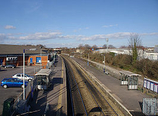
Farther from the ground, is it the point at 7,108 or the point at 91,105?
the point at 7,108

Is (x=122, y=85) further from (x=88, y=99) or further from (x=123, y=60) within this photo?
(x=123, y=60)

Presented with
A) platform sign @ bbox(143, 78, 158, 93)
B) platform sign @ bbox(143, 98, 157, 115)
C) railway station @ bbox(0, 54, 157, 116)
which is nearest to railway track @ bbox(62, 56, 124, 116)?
railway station @ bbox(0, 54, 157, 116)

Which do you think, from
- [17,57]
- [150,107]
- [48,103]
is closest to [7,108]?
[48,103]

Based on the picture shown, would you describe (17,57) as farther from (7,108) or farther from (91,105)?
(7,108)

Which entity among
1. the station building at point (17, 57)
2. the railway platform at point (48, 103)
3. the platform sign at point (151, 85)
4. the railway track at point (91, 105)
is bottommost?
the railway track at point (91, 105)

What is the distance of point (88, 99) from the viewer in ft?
48.2

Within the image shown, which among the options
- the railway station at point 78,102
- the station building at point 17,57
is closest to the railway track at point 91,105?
the railway station at point 78,102

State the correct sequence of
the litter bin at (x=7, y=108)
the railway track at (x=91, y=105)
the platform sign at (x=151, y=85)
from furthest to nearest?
the platform sign at (x=151, y=85), the railway track at (x=91, y=105), the litter bin at (x=7, y=108)

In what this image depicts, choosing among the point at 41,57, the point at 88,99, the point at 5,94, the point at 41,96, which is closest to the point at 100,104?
the point at 88,99

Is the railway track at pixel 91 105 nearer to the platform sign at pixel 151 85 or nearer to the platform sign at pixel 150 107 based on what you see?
the platform sign at pixel 150 107

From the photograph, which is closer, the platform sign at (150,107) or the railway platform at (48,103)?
the railway platform at (48,103)

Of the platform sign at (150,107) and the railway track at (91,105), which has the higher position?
the platform sign at (150,107)

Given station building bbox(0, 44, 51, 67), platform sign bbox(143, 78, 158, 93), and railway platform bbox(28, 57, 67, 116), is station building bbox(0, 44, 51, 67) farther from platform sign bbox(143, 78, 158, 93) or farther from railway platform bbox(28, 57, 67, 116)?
platform sign bbox(143, 78, 158, 93)

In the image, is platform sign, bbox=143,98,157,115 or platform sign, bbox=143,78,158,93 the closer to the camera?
platform sign, bbox=143,98,157,115
